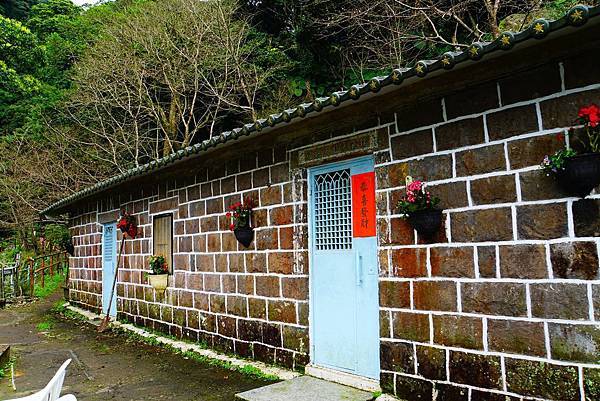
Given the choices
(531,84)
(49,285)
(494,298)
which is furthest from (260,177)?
(49,285)

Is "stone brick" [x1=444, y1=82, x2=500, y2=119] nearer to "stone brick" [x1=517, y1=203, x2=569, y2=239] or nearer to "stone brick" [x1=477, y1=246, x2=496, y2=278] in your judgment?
A: "stone brick" [x1=517, y1=203, x2=569, y2=239]

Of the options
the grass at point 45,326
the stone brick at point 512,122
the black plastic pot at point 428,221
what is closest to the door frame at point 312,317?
the black plastic pot at point 428,221

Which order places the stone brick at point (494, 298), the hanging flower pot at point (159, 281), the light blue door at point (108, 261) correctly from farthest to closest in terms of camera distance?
the light blue door at point (108, 261) → the hanging flower pot at point (159, 281) → the stone brick at point (494, 298)

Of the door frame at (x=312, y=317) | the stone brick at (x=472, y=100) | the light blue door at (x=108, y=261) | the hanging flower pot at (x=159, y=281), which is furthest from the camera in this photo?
the light blue door at (x=108, y=261)

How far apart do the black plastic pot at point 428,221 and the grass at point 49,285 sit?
44.2ft

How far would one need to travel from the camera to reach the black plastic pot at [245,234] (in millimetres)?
5516

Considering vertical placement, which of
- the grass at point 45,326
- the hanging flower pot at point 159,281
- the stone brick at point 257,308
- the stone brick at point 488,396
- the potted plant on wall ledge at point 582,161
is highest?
the potted plant on wall ledge at point 582,161

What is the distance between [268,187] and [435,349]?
257 cm

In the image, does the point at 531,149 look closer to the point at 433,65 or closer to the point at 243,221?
the point at 433,65

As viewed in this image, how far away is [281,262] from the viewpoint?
5141mm

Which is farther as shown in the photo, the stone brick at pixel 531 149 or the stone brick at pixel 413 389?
the stone brick at pixel 413 389

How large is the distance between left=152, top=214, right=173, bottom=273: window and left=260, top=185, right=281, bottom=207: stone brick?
8.18ft

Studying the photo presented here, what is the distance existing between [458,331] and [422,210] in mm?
905

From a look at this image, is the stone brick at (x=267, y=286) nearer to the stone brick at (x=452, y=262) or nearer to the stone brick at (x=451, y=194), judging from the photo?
the stone brick at (x=452, y=262)
